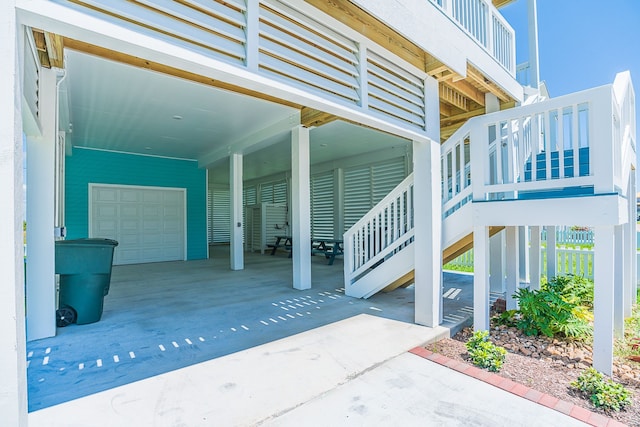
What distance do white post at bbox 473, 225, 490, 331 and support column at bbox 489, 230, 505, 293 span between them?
2522mm

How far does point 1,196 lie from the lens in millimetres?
1147

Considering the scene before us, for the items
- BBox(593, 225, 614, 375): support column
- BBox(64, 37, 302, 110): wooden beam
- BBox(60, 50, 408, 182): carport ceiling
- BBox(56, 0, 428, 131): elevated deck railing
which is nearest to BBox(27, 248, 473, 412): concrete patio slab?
BBox(593, 225, 614, 375): support column

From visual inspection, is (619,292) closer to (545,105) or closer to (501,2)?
(545,105)

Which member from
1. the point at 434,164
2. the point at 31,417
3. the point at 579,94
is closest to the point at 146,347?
the point at 31,417

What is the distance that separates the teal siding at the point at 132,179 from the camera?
7.78 metres

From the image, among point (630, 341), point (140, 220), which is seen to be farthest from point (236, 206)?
point (630, 341)

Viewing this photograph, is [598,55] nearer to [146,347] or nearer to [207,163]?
[207,163]

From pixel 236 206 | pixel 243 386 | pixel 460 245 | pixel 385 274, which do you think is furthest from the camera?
pixel 236 206

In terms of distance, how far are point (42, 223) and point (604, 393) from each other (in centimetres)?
495

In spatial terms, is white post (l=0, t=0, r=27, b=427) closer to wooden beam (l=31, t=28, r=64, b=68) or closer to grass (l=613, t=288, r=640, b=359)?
wooden beam (l=31, t=28, r=64, b=68)

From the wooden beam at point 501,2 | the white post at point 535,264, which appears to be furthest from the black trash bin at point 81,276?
the wooden beam at point 501,2

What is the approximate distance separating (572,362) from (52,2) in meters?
4.50

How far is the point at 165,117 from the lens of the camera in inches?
215

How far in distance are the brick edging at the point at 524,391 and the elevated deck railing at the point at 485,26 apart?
3.47 metres
